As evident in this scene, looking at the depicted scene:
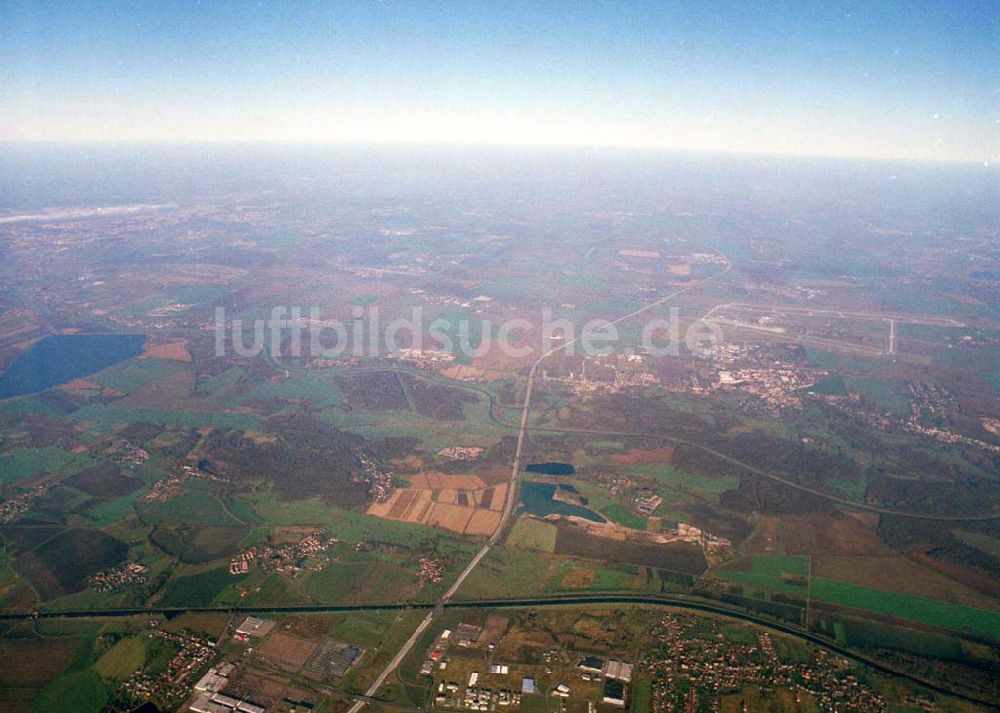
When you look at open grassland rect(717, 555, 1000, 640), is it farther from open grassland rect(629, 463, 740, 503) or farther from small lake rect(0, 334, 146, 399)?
small lake rect(0, 334, 146, 399)

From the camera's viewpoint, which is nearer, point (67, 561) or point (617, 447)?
point (67, 561)

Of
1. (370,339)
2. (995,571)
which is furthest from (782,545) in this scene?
(370,339)

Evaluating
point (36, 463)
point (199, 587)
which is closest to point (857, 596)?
point (199, 587)

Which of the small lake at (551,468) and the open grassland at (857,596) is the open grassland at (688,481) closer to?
the small lake at (551,468)

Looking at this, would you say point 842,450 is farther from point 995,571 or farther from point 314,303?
point 314,303

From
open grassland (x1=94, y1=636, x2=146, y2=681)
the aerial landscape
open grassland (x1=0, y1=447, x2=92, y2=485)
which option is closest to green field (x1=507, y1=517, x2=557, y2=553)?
the aerial landscape

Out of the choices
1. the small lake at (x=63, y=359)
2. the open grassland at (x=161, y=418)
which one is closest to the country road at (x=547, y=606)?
the open grassland at (x=161, y=418)
